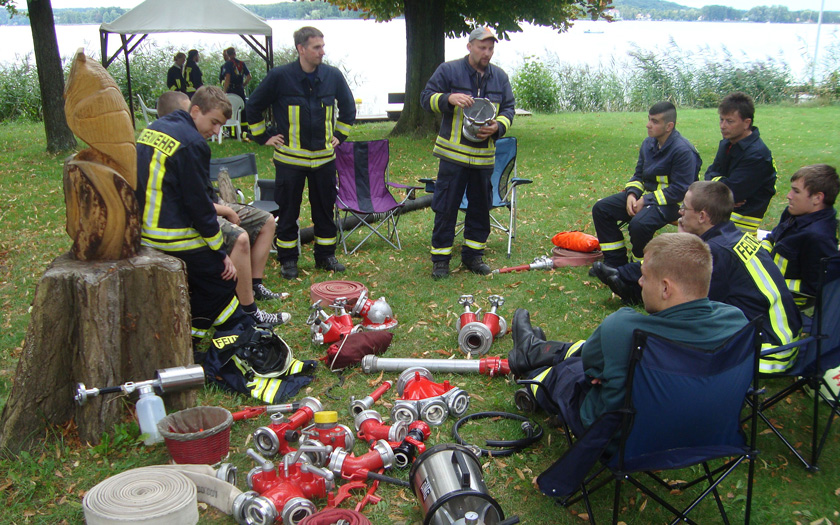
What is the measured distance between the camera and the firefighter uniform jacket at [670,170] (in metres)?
5.61

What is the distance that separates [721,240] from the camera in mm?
3602

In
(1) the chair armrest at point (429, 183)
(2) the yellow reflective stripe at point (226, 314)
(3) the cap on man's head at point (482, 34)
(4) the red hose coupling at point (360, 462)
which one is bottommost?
(4) the red hose coupling at point (360, 462)

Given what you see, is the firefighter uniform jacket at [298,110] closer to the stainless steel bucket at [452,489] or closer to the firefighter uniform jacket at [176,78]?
the stainless steel bucket at [452,489]

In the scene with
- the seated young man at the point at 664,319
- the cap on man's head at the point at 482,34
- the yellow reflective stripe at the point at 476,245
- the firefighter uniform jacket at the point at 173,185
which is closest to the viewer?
the seated young man at the point at 664,319

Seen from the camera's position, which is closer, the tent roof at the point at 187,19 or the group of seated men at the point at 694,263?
the group of seated men at the point at 694,263

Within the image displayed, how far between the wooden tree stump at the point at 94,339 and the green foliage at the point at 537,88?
17262 millimetres

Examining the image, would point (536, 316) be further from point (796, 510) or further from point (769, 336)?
point (796, 510)

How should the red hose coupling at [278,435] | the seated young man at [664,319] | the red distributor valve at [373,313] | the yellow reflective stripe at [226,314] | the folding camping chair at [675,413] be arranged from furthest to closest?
the red distributor valve at [373,313] < the yellow reflective stripe at [226,314] < the red hose coupling at [278,435] < the seated young man at [664,319] < the folding camping chair at [675,413]

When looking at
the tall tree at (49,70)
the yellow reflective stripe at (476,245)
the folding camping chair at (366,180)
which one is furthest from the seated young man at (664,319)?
the tall tree at (49,70)

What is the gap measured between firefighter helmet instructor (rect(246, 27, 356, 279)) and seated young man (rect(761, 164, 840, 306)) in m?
3.81

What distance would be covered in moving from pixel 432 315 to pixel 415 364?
109cm

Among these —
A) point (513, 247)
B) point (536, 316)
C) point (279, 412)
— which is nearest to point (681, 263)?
point (279, 412)

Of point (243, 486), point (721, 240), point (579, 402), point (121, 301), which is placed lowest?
point (243, 486)

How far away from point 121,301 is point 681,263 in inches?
110
